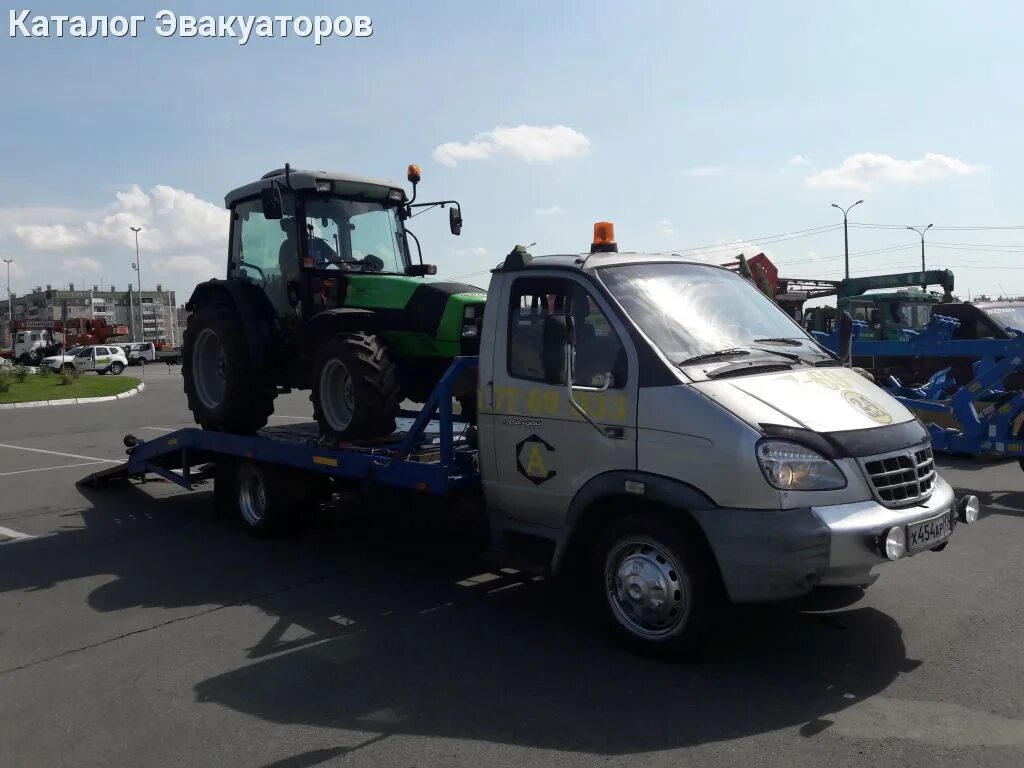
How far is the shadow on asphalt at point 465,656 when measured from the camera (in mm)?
4016

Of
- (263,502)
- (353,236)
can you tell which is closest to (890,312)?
(353,236)

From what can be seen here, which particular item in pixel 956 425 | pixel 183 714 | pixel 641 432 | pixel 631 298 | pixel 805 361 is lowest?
pixel 183 714

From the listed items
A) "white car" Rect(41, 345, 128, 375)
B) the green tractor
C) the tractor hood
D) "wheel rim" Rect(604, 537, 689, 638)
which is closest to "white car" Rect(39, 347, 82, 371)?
"white car" Rect(41, 345, 128, 375)

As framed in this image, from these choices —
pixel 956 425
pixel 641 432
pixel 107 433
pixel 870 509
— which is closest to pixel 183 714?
pixel 641 432

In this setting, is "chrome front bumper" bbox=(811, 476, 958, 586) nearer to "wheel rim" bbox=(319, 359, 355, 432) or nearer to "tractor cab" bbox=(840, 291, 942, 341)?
"wheel rim" bbox=(319, 359, 355, 432)

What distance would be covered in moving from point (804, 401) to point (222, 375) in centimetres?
616

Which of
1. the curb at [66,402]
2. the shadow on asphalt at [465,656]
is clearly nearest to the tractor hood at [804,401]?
the shadow on asphalt at [465,656]

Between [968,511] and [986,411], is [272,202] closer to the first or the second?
[968,511]

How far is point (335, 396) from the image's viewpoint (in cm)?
712

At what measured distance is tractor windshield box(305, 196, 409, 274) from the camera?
793 cm

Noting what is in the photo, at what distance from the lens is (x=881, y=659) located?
4.64 m

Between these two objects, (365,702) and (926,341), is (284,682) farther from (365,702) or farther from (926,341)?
(926,341)

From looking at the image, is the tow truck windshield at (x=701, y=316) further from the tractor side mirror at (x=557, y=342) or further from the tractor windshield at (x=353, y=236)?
the tractor windshield at (x=353, y=236)

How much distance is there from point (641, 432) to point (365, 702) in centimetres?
197
